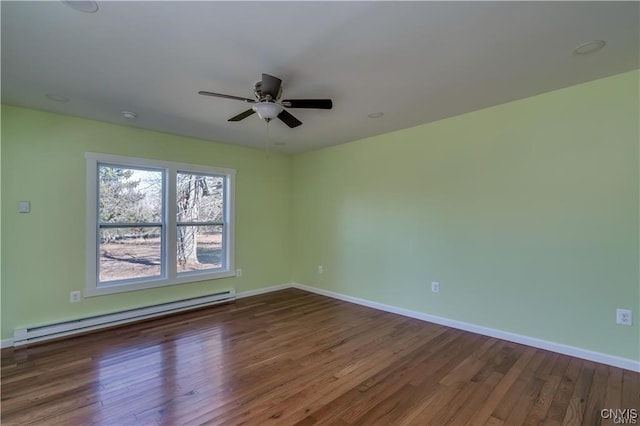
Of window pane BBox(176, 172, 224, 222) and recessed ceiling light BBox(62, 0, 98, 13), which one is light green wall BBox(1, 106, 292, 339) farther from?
recessed ceiling light BBox(62, 0, 98, 13)

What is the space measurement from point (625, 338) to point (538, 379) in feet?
2.96

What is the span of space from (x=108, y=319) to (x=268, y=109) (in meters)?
3.28

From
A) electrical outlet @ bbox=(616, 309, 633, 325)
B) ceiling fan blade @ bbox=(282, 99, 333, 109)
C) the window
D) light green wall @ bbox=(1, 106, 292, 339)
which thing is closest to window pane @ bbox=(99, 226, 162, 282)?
the window

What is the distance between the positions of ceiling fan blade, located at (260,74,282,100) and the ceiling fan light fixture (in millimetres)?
70

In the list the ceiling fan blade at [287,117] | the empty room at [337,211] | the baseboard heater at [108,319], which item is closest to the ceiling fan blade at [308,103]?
the empty room at [337,211]

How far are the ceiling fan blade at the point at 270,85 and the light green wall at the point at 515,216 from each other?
7.50ft

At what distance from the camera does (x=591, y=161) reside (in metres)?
2.79

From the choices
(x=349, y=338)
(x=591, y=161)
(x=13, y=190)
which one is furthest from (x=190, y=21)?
(x=591, y=161)

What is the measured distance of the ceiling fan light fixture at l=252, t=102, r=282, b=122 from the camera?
2.46 metres

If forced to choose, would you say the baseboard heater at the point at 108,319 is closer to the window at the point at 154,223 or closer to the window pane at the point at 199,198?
the window at the point at 154,223

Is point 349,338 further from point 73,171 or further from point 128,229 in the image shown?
point 73,171

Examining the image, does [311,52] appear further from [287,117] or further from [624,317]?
[624,317]

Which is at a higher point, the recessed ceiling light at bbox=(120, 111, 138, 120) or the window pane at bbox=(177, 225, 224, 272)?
the recessed ceiling light at bbox=(120, 111, 138, 120)

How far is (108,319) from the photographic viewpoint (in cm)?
372
